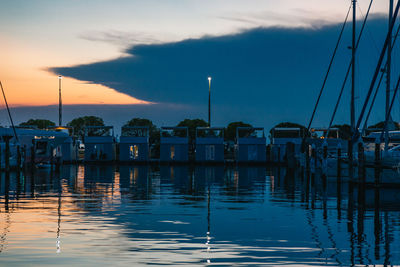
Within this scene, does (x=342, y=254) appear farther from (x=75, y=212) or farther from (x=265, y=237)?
(x=75, y=212)

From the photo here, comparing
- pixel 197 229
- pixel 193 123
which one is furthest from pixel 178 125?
pixel 197 229

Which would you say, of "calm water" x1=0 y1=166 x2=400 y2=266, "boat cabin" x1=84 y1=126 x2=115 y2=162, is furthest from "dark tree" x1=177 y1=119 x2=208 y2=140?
"calm water" x1=0 y1=166 x2=400 y2=266

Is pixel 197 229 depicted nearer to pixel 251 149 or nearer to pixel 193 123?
pixel 251 149

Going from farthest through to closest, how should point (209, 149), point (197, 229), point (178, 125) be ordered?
point (178, 125)
point (209, 149)
point (197, 229)

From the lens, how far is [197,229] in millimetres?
17203

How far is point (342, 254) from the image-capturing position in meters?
13.2

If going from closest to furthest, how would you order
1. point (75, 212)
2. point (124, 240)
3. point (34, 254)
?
point (34, 254), point (124, 240), point (75, 212)

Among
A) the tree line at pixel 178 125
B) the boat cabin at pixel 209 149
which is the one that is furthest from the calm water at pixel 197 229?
the tree line at pixel 178 125

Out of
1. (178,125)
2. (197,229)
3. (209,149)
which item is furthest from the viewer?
(178,125)

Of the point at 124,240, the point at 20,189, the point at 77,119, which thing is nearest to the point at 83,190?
the point at 20,189

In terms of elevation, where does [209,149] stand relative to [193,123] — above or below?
below

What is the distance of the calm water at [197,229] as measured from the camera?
12766 millimetres

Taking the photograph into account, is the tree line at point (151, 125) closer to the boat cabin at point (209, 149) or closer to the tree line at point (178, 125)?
the tree line at point (178, 125)

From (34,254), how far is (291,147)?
55.6 meters
